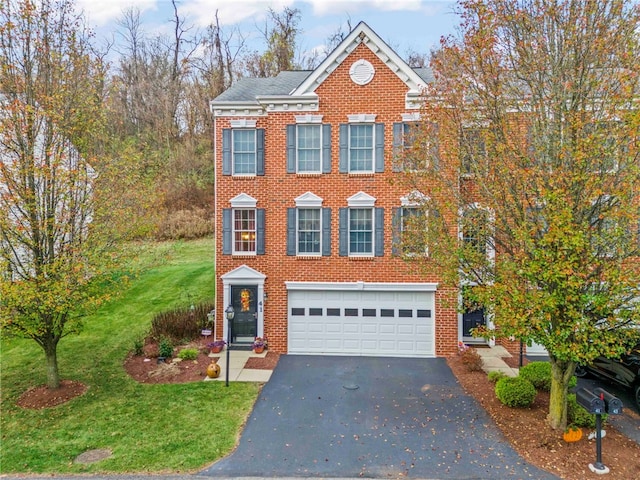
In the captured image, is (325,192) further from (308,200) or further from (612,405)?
(612,405)

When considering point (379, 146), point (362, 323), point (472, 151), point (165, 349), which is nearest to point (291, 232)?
point (362, 323)

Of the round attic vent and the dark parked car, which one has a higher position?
the round attic vent

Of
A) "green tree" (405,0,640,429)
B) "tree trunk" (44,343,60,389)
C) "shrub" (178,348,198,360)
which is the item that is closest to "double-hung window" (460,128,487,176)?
"green tree" (405,0,640,429)

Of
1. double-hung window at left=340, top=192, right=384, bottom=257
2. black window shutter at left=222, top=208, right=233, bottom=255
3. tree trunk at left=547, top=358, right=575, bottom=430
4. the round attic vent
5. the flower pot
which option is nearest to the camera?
tree trunk at left=547, top=358, right=575, bottom=430

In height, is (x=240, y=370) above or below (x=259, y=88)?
below

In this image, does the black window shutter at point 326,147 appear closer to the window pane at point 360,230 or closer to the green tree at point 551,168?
the window pane at point 360,230

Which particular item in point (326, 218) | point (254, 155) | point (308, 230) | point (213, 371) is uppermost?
point (254, 155)

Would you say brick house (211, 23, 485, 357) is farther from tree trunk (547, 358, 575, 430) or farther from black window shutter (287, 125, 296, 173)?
tree trunk (547, 358, 575, 430)

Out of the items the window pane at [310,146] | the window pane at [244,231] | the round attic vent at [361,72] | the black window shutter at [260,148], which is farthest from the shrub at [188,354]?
the round attic vent at [361,72]
